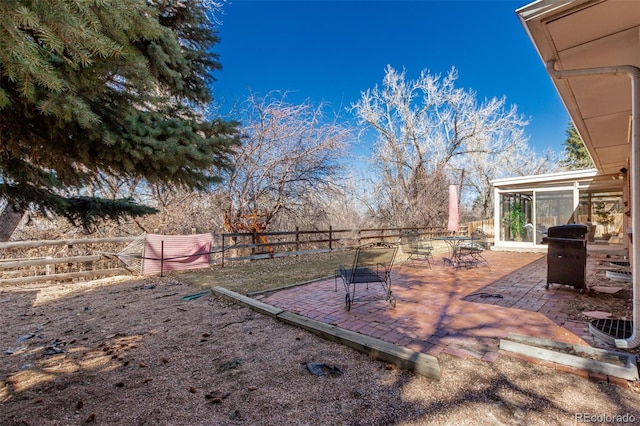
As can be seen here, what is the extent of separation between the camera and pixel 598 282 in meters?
5.05

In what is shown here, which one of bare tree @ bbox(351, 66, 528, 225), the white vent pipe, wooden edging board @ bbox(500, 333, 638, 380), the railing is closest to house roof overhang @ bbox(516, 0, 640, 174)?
the white vent pipe

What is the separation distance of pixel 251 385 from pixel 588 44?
3.88 meters

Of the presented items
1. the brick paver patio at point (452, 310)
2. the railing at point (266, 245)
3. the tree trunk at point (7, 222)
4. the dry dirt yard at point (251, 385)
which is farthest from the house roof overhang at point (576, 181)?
the tree trunk at point (7, 222)

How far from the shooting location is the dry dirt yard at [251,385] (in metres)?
1.84

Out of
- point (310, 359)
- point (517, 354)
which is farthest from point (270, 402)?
point (517, 354)

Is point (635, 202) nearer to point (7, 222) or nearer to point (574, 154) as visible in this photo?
point (7, 222)

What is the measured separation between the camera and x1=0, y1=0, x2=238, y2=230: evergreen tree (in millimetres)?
1327

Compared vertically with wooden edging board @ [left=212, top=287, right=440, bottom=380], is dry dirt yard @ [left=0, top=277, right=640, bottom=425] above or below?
below

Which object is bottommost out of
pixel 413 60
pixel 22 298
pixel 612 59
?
pixel 22 298

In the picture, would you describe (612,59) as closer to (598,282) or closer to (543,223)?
(598,282)

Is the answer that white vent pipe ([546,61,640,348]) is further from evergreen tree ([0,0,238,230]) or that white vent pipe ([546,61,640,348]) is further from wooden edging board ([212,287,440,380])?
evergreen tree ([0,0,238,230])

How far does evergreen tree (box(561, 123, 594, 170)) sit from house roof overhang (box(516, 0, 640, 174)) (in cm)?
2202

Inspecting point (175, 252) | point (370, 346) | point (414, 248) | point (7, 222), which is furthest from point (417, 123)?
point (7, 222)

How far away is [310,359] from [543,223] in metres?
10.2
